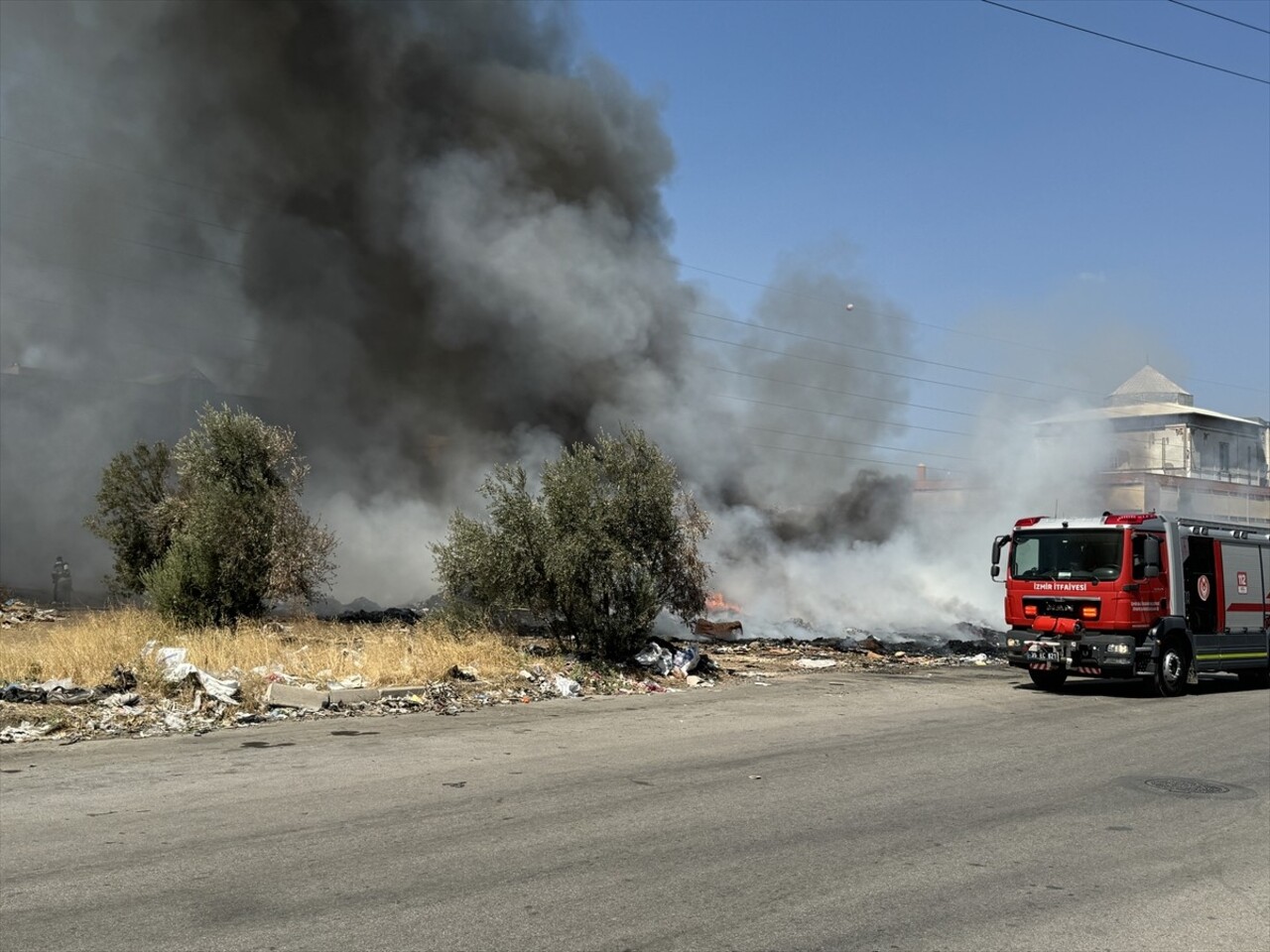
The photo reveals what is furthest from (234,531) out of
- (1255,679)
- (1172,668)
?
(1255,679)

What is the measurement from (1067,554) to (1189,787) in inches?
249

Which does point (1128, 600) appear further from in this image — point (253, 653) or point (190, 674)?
point (190, 674)

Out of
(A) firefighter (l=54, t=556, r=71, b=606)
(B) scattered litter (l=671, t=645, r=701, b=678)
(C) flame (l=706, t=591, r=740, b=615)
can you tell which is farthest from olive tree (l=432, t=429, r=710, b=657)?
(A) firefighter (l=54, t=556, r=71, b=606)

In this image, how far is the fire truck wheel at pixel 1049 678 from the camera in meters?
13.1

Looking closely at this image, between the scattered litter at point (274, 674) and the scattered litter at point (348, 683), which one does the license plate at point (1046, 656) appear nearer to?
Answer: the scattered litter at point (348, 683)

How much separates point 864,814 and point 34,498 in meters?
26.0

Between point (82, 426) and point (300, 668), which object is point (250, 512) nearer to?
point (300, 668)

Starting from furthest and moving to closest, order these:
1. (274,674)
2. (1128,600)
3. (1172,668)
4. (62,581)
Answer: (62,581) < (1172,668) < (1128,600) < (274,674)

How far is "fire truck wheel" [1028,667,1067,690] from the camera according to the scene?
13.1 metres

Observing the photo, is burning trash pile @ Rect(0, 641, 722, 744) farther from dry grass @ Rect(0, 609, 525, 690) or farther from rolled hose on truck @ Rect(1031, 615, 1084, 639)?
rolled hose on truck @ Rect(1031, 615, 1084, 639)

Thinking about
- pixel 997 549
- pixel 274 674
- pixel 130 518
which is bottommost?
pixel 274 674

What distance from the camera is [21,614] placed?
18109 mm

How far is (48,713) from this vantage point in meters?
9.11

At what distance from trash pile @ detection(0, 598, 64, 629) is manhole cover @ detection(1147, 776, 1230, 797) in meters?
16.2
